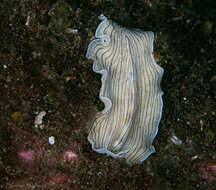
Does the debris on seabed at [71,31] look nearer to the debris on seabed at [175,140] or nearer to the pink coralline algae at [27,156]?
the pink coralline algae at [27,156]

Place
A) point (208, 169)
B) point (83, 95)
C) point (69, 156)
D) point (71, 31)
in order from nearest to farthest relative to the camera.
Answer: point (69, 156), point (83, 95), point (71, 31), point (208, 169)

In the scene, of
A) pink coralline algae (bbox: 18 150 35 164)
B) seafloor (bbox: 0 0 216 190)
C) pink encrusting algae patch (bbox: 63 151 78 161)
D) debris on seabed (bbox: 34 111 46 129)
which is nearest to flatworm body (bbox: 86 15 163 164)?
seafloor (bbox: 0 0 216 190)

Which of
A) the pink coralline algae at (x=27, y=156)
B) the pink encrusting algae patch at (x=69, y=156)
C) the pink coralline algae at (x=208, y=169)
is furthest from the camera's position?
the pink coralline algae at (x=208, y=169)

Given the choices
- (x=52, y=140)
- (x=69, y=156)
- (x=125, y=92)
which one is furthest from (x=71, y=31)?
(x=69, y=156)

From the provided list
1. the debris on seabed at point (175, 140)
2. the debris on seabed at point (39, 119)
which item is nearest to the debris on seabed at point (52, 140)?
the debris on seabed at point (39, 119)

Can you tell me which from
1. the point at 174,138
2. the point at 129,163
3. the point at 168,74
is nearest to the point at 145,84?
the point at 168,74

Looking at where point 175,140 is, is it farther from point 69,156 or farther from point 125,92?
point 69,156
